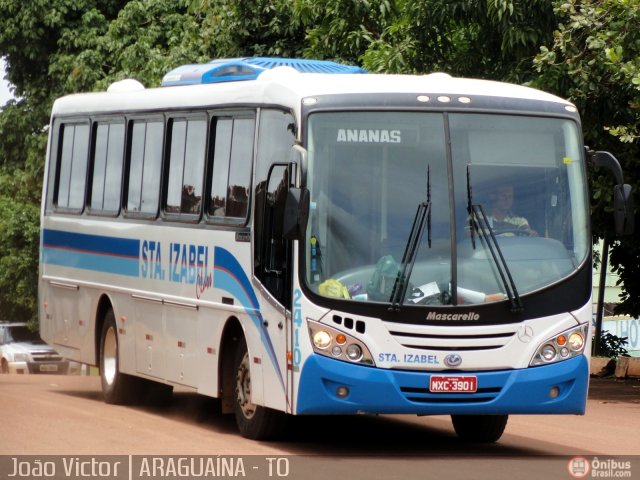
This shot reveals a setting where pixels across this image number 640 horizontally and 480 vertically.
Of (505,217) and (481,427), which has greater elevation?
(505,217)

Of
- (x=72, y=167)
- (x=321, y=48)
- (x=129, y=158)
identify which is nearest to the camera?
(x=129, y=158)

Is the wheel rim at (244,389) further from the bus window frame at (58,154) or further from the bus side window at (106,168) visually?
the bus window frame at (58,154)

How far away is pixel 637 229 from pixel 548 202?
8782mm

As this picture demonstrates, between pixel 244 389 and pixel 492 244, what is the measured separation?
2.48 metres

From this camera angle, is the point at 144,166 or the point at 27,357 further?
the point at 27,357

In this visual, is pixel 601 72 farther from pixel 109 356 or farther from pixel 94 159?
pixel 109 356

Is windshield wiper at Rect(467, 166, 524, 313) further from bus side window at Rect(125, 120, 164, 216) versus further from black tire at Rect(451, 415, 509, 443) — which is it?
bus side window at Rect(125, 120, 164, 216)

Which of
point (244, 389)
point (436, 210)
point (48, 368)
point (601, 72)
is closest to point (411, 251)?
point (436, 210)

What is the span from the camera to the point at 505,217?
458 inches

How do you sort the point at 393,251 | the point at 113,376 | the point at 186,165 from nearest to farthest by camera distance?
the point at 393,251 < the point at 186,165 < the point at 113,376

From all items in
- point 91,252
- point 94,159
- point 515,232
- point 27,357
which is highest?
point 94,159

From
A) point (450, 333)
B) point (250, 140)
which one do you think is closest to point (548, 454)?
point (450, 333)

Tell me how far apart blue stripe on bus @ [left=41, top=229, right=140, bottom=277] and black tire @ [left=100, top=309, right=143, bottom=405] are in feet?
1.90

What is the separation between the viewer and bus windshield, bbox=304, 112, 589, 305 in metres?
11.3
